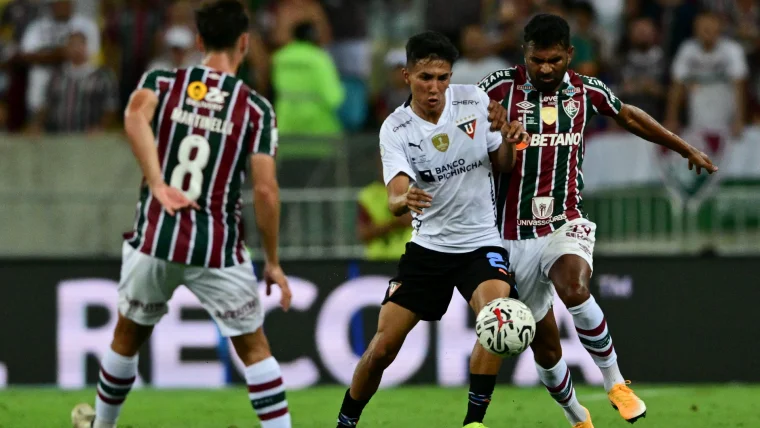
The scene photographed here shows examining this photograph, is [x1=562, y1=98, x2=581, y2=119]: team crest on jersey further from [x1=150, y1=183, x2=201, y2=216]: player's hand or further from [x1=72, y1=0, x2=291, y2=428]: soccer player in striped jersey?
[x1=150, y1=183, x2=201, y2=216]: player's hand

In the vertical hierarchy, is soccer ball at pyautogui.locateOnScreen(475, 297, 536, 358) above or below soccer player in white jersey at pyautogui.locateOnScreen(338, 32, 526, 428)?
below

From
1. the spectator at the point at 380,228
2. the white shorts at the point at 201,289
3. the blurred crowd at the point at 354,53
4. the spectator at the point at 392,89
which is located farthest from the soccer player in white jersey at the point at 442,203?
the blurred crowd at the point at 354,53

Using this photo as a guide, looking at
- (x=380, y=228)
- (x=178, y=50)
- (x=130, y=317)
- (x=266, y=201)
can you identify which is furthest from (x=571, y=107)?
(x=178, y=50)

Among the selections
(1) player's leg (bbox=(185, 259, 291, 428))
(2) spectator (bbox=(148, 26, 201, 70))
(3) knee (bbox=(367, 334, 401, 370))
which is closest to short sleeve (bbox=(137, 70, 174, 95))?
(1) player's leg (bbox=(185, 259, 291, 428))

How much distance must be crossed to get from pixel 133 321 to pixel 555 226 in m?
2.55

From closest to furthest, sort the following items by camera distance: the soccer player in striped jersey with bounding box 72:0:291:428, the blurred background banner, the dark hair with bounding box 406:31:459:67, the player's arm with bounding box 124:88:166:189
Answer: the player's arm with bounding box 124:88:166:189 → the soccer player in striped jersey with bounding box 72:0:291:428 → the dark hair with bounding box 406:31:459:67 → the blurred background banner

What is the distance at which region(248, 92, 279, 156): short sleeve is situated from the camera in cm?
738

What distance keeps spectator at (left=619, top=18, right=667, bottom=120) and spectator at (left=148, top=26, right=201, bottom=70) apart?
4391 mm

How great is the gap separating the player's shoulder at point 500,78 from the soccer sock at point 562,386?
5.47 feet

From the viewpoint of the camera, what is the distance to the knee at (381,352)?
25.6ft

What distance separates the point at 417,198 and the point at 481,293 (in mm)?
835

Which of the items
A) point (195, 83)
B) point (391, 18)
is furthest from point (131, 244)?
point (391, 18)

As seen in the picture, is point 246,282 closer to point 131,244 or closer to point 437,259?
point 131,244

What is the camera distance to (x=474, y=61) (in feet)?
46.1
